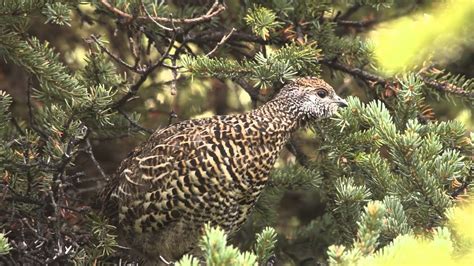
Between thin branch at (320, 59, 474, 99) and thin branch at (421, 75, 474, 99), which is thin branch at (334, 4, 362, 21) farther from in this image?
thin branch at (421, 75, 474, 99)

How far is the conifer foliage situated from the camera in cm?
304

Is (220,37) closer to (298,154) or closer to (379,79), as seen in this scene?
(298,154)

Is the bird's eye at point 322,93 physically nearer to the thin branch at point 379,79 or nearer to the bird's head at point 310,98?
the bird's head at point 310,98

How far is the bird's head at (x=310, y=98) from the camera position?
12.8ft

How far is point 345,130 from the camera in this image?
11.9 ft

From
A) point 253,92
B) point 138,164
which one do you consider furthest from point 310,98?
point 138,164

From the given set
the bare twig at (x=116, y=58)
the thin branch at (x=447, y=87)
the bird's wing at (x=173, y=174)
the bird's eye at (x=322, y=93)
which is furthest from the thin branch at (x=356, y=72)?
the bare twig at (x=116, y=58)

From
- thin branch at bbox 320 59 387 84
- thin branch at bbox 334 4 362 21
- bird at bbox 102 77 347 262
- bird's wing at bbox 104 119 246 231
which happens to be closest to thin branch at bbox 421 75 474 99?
thin branch at bbox 320 59 387 84

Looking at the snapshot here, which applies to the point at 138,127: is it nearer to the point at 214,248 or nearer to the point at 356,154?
the point at 356,154

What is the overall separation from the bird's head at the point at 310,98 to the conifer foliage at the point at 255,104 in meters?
0.07

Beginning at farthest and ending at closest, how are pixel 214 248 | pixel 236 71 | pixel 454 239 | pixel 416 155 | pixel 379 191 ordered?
pixel 236 71, pixel 379 191, pixel 416 155, pixel 454 239, pixel 214 248

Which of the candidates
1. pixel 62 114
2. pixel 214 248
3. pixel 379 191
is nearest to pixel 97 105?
Answer: pixel 62 114

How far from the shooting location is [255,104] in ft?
14.5

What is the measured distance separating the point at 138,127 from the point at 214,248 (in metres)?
2.18
